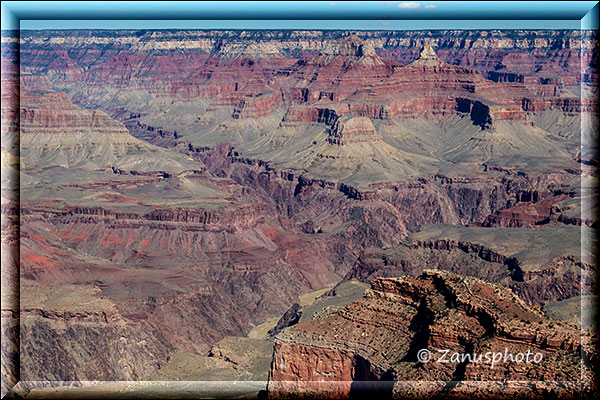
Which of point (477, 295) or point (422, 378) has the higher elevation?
point (477, 295)

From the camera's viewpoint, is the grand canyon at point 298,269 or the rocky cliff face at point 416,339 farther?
the grand canyon at point 298,269

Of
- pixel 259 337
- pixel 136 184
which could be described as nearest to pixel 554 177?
pixel 136 184

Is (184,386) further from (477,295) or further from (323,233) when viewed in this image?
(323,233)

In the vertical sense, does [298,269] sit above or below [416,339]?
below

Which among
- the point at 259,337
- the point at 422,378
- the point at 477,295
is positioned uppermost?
the point at 477,295

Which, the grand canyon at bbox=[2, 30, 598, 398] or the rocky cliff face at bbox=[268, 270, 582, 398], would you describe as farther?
the grand canyon at bbox=[2, 30, 598, 398]

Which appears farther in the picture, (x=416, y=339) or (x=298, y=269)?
(x=298, y=269)

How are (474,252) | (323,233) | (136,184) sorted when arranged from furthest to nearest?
(136,184)
(323,233)
(474,252)

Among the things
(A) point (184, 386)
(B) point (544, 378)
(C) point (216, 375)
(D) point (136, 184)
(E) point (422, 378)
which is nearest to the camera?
(B) point (544, 378)

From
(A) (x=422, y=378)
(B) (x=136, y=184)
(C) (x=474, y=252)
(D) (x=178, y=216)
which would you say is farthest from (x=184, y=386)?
(B) (x=136, y=184)

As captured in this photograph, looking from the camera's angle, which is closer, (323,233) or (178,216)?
(178,216)
